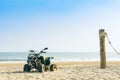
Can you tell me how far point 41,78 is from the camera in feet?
41.7

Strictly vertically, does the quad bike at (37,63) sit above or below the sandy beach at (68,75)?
above

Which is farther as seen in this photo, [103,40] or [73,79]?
[103,40]

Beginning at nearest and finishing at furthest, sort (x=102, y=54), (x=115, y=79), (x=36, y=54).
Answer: (x=115, y=79)
(x=36, y=54)
(x=102, y=54)

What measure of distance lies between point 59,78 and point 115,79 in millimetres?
2607

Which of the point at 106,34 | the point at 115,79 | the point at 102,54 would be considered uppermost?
the point at 106,34

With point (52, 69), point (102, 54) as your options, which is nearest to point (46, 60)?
point (52, 69)

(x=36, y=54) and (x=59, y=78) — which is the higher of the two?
(x=36, y=54)

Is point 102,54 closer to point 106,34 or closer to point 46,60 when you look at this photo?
point 106,34

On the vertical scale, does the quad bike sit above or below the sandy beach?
above

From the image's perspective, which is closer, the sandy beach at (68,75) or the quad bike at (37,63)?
the sandy beach at (68,75)

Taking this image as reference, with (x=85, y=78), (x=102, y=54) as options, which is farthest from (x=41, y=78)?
(x=102, y=54)

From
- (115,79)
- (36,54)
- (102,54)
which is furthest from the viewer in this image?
(102,54)

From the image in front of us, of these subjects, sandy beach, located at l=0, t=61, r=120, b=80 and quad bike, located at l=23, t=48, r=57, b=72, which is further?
quad bike, located at l=23, t=48, r=57, b=72

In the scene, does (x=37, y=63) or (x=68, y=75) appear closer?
(x=68, y=75)
